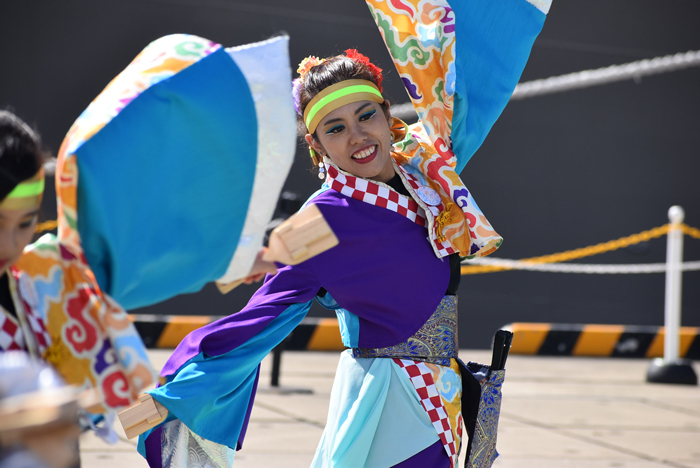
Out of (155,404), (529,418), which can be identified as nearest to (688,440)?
(529,418)

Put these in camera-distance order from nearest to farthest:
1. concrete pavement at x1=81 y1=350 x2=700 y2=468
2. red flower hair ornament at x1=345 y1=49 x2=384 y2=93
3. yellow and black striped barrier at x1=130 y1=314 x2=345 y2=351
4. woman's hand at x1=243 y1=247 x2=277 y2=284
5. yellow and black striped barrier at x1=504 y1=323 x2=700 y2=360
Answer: woman's hand at x1=243 y1=247 x2=277 y2=284
red flower hair ornament at x1=345 y1=49 x2=384 y2=93
concrete pavement at x1=81 y1=350 x2=700 y2=468
yellow and black striped barrier at x1=130 y1=314 x2=345 y2=351
yellow and black striped barrier at x1=504 y1=323 x2=700 y2=360

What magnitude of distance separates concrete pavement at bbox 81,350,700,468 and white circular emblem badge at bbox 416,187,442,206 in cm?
148

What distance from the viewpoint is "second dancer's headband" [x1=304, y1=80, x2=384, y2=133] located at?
1979mm

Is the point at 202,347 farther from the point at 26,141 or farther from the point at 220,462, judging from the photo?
the point at 26,141

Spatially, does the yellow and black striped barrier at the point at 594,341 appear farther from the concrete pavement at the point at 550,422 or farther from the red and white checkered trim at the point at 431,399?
the red and white checkered trim at the point at 431,399

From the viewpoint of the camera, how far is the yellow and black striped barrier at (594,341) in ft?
21.1

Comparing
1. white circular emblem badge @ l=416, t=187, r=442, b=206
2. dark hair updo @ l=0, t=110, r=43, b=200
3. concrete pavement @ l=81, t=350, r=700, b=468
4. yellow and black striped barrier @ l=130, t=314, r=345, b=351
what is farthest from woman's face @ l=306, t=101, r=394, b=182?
yellow and black striped barrier @ l=130, t=314, r=345, b=351

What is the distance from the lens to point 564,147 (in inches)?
273

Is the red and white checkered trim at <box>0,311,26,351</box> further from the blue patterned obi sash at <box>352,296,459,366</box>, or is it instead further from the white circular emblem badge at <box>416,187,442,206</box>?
the white circular emblem badge at <box>416,187,442,206</box>

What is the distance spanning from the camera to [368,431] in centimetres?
188

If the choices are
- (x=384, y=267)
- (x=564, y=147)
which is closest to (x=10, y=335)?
(x=384, y=267)

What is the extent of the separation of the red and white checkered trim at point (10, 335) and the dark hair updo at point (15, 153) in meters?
0.18

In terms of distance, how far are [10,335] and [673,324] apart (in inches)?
186

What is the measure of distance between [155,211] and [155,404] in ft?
2.15
